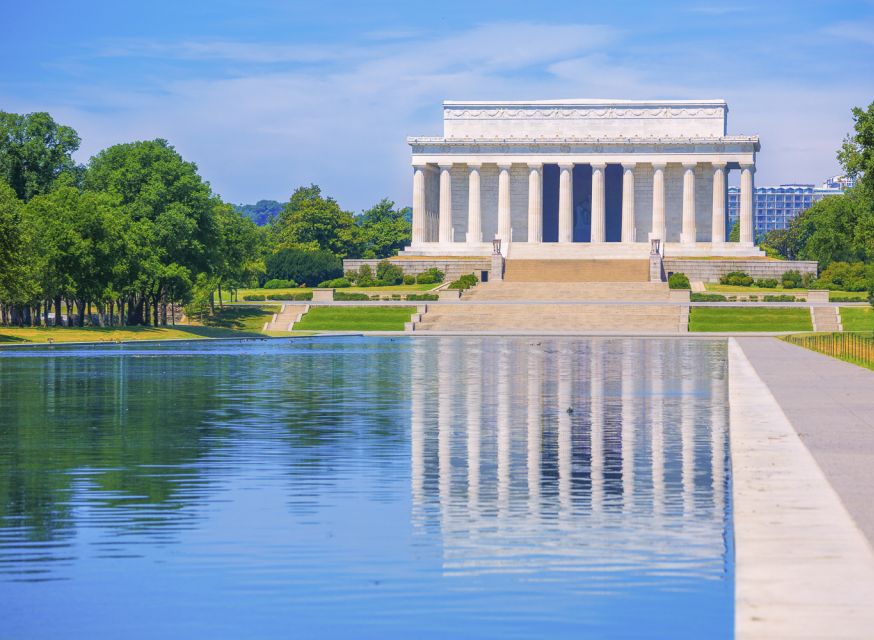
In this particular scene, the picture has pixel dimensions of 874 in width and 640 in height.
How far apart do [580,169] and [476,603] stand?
153 metres

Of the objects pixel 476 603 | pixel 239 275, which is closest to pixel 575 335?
pixel 239 275

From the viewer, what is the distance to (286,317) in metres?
102

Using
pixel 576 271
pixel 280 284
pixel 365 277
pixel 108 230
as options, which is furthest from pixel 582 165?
pixel 108 230

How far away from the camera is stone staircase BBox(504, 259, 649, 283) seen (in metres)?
123

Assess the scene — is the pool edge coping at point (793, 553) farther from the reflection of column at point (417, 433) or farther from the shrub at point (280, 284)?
the shrub at point (280, 284)

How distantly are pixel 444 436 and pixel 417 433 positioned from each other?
2.27 feet

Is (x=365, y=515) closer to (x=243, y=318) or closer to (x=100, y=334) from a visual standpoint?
(x=100, y=334)

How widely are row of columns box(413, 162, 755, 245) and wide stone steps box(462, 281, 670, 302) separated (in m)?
31.3

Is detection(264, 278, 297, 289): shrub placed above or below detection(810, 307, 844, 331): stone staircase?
above

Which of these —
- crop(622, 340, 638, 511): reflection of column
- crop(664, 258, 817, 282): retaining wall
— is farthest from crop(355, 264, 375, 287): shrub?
crop(622, 340, 638, 511): reflection of column

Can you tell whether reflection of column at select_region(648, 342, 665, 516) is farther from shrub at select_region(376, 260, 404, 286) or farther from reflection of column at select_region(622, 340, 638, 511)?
shrub at select_region(376, 260, 404, 286)

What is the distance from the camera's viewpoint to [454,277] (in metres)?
131

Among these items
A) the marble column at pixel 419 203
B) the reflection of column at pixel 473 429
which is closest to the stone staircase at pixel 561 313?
the marble column at pixel 419 203

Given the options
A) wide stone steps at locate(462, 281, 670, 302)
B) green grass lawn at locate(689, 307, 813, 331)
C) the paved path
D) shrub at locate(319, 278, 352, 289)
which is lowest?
the paved path
